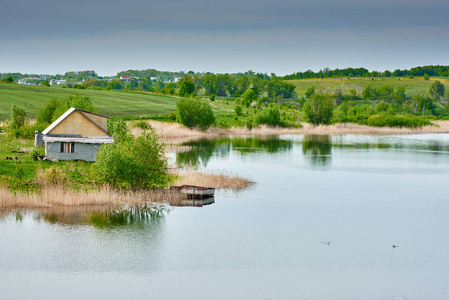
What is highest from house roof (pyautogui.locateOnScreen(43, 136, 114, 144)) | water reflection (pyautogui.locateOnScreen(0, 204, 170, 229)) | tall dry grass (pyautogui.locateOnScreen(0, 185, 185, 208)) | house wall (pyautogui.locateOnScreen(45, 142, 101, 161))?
house roof (pyautogui.locateOnScreen(43, 136, 114, 144))

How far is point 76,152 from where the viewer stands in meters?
44.8

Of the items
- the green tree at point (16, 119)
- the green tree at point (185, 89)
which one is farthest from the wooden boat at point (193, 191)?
the green tree at point (185, 89)

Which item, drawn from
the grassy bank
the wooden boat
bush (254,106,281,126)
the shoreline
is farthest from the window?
bush (254,106,281,126)

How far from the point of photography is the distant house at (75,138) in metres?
44.6

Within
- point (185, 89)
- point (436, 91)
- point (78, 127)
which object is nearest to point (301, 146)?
point (78, 127)

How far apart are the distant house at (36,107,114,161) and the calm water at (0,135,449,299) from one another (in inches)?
458

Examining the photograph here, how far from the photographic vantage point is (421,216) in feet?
115

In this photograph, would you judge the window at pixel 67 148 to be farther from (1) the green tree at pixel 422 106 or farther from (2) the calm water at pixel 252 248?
(1) the green tree at pixel 422 106

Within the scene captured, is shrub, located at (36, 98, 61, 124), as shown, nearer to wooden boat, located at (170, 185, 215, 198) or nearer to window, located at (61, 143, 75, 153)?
window, located at (61, 143, 75, 153)

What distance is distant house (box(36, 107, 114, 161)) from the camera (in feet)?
146

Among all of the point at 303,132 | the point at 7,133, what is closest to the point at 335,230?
the point at 7,133

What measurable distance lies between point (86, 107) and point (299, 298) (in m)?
45.4

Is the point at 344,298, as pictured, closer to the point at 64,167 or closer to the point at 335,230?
the point at 335,230

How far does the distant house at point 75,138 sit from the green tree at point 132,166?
317 inches
